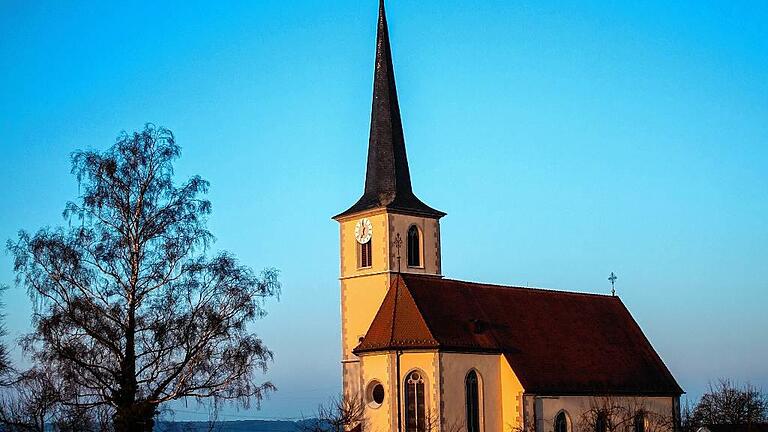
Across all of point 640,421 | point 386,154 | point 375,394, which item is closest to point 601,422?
point 640,421

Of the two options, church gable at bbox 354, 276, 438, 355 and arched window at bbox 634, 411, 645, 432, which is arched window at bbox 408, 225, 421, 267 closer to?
church gable at bbox 354, 276, 438, 355

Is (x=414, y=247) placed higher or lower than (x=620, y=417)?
higher

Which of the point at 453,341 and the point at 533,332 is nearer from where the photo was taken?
the point at 453,341

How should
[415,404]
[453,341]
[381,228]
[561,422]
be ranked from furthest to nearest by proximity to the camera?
[381,228]
[561,422]
[453,341]
[415,404]

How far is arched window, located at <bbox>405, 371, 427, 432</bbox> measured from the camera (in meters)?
44.8

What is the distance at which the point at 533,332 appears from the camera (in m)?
51.0

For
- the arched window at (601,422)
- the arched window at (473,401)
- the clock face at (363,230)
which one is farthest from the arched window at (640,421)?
the clock face at (363,230)

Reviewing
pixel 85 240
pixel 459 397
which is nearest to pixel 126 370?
pixel 85 240

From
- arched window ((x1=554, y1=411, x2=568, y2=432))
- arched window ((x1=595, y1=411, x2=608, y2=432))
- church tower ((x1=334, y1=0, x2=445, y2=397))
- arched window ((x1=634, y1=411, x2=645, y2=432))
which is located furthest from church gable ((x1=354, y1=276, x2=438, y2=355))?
arched window ((x1=634, y1=411, x2=645, y2=432))

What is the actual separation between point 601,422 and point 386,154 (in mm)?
16150

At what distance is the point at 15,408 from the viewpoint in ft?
124

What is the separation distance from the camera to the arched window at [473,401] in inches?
1817

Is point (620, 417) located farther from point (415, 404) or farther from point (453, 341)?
point (415, 404)

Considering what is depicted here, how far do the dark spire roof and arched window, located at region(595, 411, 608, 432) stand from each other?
1218 centimetres
